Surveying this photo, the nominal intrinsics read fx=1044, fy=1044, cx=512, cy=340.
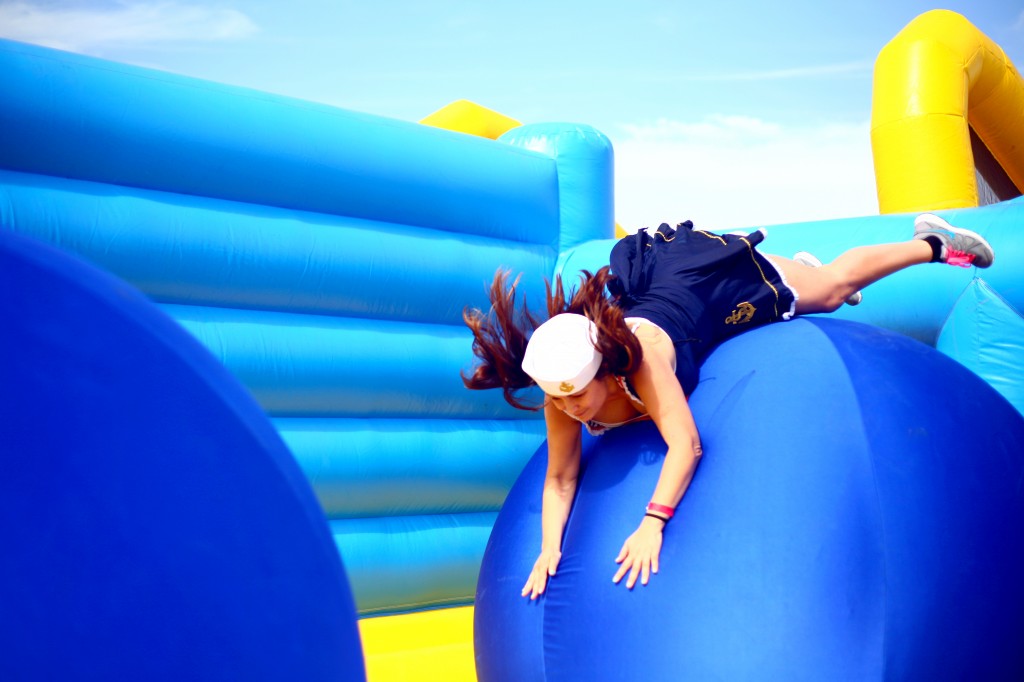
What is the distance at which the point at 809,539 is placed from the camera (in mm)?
1525

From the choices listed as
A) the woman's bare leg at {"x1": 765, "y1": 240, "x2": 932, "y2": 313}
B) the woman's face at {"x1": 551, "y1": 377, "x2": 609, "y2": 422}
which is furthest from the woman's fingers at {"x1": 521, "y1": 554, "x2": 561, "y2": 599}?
the woman's bare leg at {"x1": 765, "y1": 240, "x2": 932, "y2": 313}

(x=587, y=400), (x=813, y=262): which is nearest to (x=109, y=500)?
(x=587, y=400)

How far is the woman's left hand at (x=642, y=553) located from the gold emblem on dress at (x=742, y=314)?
0.56 metres

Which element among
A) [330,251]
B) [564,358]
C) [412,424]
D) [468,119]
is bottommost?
[412,424]

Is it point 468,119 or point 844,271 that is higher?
point 468,119

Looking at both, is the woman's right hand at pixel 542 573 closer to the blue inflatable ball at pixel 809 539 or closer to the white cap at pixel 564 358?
the blue inflatable ball at pixel 809 539

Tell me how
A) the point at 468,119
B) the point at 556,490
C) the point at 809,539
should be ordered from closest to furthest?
the point at 809,539
the point at 556,490
the point at 468,119

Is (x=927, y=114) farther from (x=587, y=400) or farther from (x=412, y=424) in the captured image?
(x=587, y=400)

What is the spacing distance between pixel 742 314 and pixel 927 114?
255cm

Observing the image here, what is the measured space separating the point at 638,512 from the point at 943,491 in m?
0.47

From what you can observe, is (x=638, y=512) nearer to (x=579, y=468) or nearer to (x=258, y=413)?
(x=579, y=468)

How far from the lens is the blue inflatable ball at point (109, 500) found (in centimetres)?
79

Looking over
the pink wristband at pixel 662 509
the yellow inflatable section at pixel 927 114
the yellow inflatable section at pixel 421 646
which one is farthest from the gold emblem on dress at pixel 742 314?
the yellow inflatable section at pixel 927 114

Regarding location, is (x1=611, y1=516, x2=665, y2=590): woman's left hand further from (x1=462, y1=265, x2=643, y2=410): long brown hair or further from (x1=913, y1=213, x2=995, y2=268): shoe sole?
(x1=913, y1=213, x2=995, y2=268): shoe sole
